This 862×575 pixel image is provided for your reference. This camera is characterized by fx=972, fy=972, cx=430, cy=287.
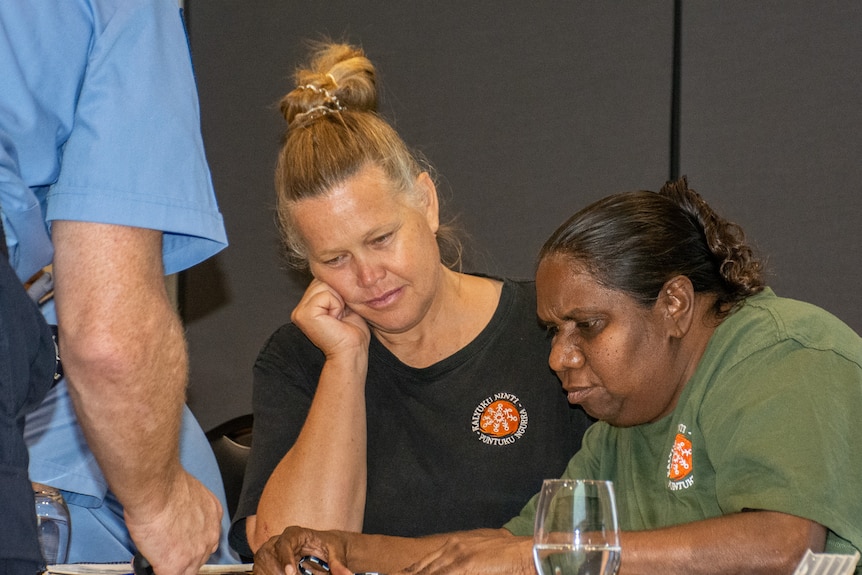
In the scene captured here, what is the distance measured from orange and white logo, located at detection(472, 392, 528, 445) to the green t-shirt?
0.34 meters

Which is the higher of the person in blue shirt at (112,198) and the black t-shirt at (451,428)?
the person in blue shirt at (112,198)

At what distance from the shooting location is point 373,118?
81.0 inches

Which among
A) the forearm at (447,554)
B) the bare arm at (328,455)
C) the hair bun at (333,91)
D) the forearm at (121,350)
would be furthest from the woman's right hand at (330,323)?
the forearm at (121,350)

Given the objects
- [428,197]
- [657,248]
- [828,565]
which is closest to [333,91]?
[428,197]

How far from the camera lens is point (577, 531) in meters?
0.98

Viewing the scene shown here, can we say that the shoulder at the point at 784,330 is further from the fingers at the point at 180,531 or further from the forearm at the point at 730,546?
the fingers at the point at 180,531

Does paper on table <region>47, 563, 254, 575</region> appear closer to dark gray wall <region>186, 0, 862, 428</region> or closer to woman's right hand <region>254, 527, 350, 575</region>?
woman's right hand <region>254, 527, 350, 575</region>

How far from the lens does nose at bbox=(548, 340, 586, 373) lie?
160 centimetres

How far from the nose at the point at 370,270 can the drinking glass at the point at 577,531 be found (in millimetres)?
965

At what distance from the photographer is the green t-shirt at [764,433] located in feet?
4.09

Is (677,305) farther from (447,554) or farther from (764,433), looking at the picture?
(447,554)

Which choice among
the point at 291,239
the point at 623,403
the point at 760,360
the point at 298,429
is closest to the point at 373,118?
the point at 291,239

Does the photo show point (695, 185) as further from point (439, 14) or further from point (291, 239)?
point (291, 239)

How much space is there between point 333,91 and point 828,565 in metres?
1.48
